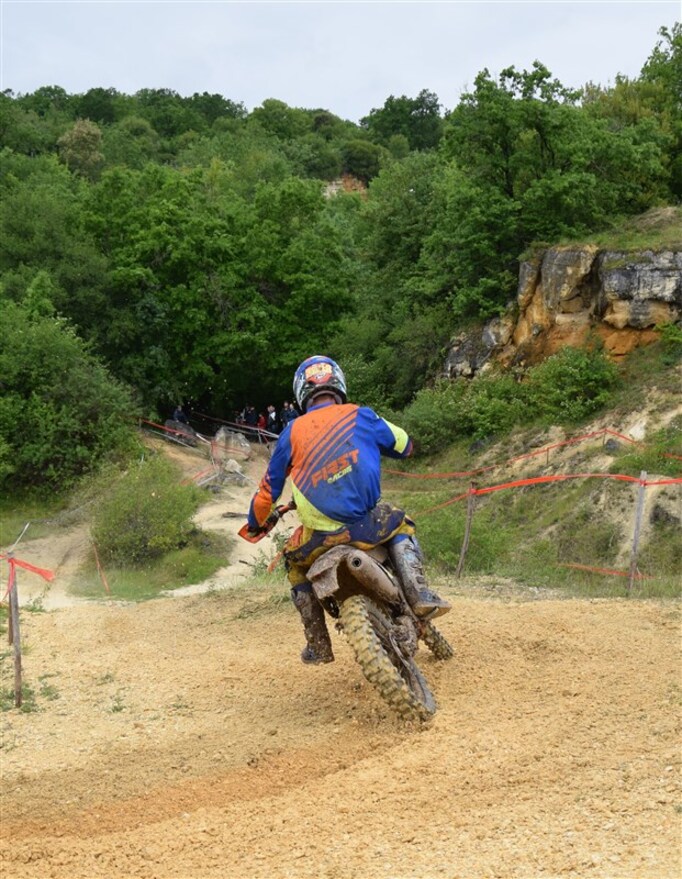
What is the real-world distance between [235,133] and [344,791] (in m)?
91.6

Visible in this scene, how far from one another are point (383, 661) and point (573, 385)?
78.0 ft

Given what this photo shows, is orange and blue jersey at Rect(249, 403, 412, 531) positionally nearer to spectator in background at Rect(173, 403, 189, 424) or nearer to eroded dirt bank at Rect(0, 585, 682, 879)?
eroded dirt bank at Rect(0, 585, 682, 879)

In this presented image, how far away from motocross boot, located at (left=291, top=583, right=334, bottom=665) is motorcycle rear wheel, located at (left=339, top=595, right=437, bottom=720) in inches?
18.6

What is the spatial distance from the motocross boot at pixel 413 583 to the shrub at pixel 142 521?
16.6 metres

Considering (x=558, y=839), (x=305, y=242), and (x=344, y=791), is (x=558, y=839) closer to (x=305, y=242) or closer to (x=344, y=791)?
(x=344, y=791)

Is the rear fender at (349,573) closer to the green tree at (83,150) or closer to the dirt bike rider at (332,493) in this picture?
the dirt bike rider at (332,493)

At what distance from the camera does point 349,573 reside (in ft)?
24.3

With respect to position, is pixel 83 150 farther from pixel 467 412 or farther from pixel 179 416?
pixel 467 412

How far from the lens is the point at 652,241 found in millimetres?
30625

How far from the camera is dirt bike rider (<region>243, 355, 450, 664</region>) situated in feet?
24.4

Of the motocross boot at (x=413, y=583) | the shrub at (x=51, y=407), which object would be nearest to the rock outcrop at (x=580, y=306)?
the shrub at (x=51, y=407)

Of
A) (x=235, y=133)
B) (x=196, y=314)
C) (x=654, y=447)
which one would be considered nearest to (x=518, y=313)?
(x=654, y=447)

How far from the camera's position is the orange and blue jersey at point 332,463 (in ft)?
24.4

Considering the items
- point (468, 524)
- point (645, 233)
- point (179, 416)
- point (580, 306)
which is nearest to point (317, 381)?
point (468, 524)
